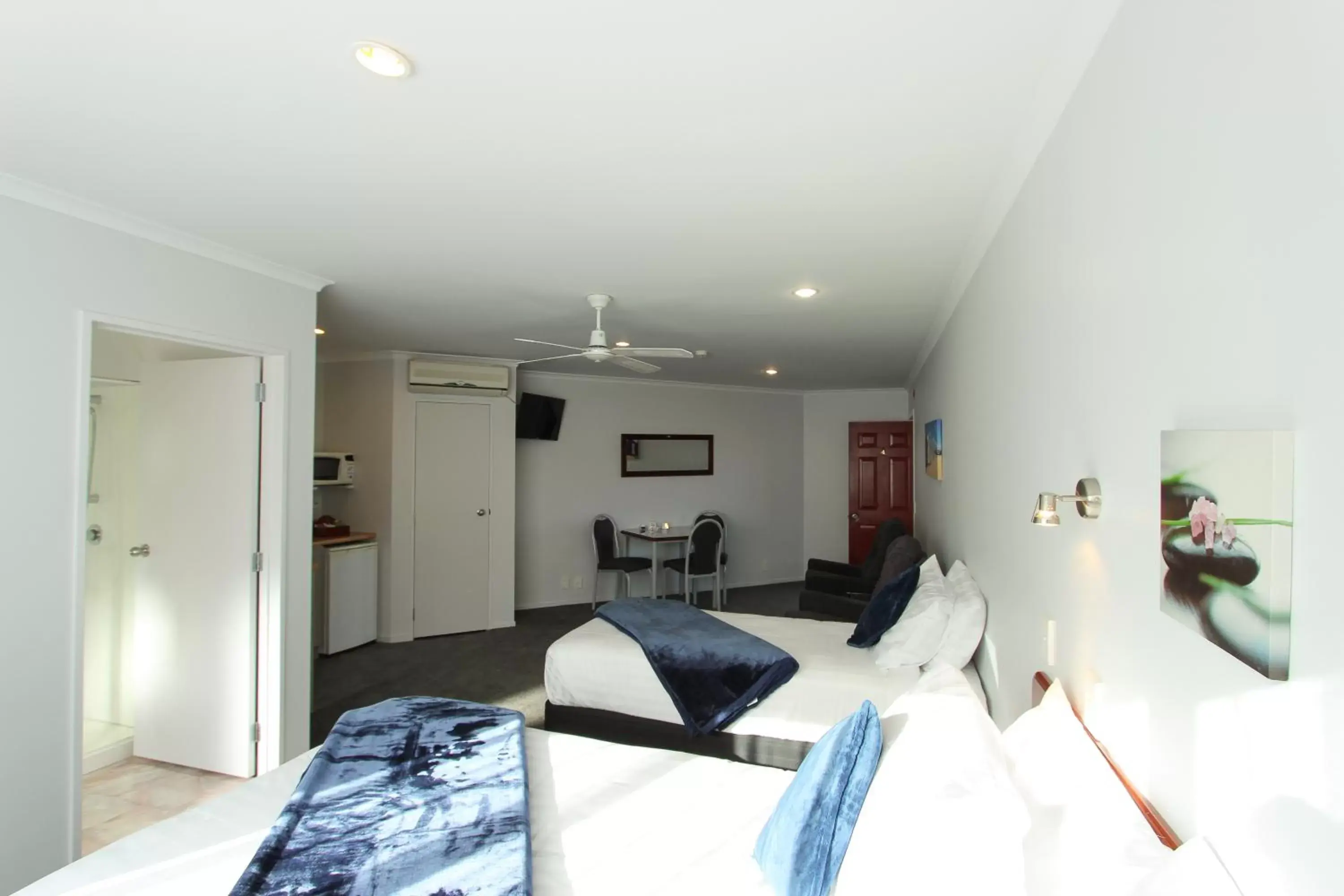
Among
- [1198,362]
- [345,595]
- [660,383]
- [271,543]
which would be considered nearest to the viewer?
[1198,362]

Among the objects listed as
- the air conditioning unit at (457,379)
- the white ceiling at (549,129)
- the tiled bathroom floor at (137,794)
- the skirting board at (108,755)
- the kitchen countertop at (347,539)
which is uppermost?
the white ceiling at (549,129)

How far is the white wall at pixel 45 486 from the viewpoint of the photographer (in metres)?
2.14

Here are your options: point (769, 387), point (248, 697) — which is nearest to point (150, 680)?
point (248, 697)

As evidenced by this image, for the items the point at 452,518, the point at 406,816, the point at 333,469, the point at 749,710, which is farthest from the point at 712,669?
the point at 333,469

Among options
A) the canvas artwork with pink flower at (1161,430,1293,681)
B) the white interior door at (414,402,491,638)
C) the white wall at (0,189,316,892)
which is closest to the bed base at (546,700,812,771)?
the white wall at (0,189,316,892)

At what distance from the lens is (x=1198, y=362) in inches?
35.9

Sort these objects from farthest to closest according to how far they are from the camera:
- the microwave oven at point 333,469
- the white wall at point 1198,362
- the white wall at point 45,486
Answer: the microwave oven at point 333,469, the white wall at point 45,486, the white wall at point 1198,362

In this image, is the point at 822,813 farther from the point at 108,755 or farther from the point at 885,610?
the point at 108,755

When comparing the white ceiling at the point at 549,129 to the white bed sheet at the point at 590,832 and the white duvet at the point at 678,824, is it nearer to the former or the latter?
the white duvet at the point at 678,824

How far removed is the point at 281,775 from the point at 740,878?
4.75ft

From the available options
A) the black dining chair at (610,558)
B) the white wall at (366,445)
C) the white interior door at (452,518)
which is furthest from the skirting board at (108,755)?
the black dining chair at (610,558)

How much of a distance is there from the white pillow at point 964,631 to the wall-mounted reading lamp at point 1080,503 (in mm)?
1398

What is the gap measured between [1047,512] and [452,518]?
507 centimetres

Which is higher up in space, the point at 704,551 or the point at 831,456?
the point at 831,456
